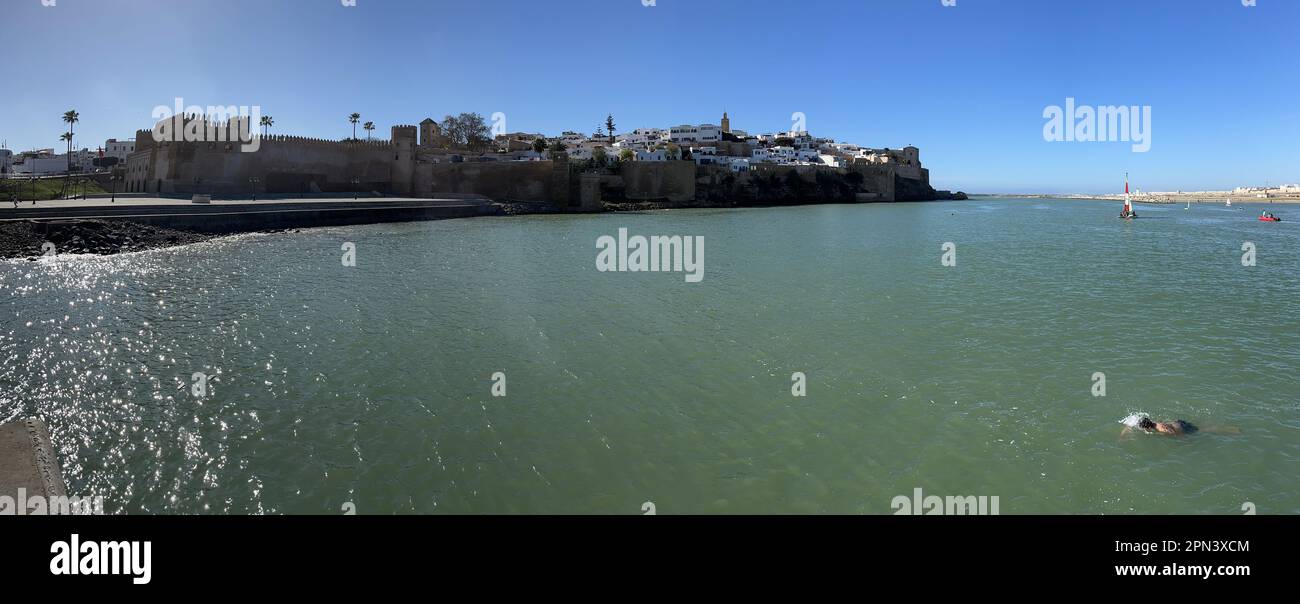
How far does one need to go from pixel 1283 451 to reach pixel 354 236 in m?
29.0

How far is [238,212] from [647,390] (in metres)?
28.2

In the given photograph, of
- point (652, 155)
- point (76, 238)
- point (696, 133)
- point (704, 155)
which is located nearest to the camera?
point (76, 238)

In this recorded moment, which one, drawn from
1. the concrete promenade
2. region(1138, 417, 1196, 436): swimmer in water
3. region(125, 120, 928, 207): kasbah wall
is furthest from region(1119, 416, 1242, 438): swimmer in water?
region(125, 120, 928, 207): kasbah wall

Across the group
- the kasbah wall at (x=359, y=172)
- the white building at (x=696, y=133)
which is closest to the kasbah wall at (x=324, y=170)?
the kasbah wall at (x=359, y=172)

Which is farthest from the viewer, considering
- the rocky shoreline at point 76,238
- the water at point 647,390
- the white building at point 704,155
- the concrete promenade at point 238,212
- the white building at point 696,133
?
the white building at point 696,133

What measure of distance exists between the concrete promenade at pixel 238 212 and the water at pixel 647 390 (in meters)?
8.82

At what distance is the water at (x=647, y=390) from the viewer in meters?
5.64

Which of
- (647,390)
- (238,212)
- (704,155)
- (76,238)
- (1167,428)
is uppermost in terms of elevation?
(704,155)

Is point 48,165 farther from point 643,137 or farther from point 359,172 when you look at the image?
point 643,137

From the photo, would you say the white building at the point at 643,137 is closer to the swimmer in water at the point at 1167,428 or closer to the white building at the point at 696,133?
the white building at the point at 696,133

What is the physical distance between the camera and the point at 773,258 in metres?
22.0

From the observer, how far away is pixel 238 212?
28766mm

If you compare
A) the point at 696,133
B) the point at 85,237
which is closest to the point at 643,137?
the point at 696,133

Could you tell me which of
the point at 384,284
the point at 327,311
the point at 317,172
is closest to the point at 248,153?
the point at 317,172
